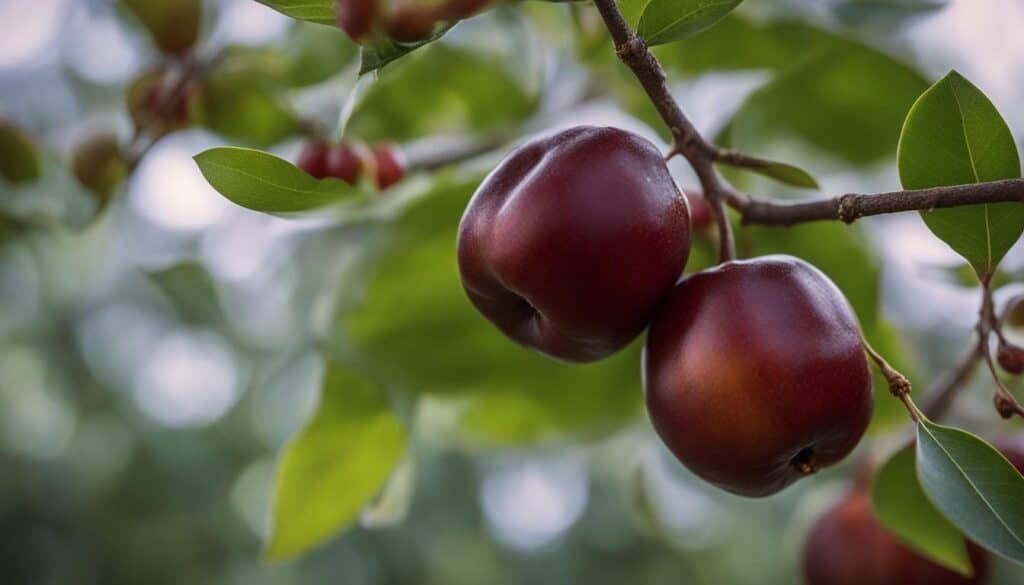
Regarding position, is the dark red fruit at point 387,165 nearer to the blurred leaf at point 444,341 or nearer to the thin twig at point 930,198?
the blurred leaf at point 444,341

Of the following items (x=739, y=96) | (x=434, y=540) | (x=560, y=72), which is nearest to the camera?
(x=739, y=96)

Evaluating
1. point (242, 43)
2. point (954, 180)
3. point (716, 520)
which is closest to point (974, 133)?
point (954, 180)

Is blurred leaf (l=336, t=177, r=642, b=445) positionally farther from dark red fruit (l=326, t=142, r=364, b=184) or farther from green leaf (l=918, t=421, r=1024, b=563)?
green leaf (l=918, t=421, r=1024, b=563)

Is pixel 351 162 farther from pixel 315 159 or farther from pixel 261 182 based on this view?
pixel 261 182

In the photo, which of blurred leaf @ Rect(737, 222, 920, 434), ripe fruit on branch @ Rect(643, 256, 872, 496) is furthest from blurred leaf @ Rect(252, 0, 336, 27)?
blurred leaf @ Rect(737, 222, 920, 434)

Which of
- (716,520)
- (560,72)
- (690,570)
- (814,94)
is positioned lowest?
(690,570)

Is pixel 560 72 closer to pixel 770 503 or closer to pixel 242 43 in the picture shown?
pixel 242 43
